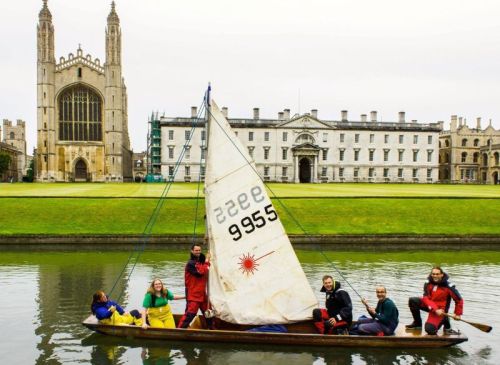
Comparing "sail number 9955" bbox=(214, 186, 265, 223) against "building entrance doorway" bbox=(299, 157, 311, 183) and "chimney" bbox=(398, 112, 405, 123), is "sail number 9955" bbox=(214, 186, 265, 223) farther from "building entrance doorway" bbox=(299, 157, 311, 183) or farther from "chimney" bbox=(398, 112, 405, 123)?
"chimney" bbox=(398, 112, 405, 123)

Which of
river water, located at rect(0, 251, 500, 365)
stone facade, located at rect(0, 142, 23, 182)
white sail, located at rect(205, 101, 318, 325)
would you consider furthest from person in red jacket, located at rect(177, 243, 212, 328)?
stone facade, located at rect(0, 142, 23, 182)

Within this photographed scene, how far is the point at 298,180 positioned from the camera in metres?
101

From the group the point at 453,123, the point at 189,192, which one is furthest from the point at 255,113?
the point at 189,192

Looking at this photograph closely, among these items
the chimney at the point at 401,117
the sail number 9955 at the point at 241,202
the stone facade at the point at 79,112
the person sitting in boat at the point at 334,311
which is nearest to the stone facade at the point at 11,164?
the stone facade at the point at 79,112

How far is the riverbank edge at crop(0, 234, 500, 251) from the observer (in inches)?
Result: 1180

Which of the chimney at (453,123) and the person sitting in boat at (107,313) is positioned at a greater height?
the chimney at (453,123)

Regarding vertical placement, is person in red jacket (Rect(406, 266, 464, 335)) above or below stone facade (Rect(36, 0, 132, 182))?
below

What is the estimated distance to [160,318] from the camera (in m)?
13.6

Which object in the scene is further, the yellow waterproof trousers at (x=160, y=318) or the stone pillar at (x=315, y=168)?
the stone pillar at (x=315, y=168)

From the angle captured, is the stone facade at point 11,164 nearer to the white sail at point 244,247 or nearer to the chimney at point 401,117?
the chimney at point 401,117

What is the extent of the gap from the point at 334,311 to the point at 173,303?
20.3 ft

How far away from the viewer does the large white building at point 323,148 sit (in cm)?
9869

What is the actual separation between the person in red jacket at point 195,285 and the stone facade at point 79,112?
282 ft

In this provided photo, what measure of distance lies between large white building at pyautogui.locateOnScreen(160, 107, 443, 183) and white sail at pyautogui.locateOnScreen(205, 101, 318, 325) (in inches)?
3365
